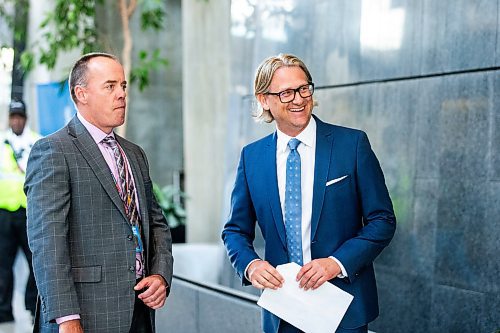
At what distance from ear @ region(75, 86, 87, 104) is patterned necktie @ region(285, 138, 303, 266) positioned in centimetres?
85

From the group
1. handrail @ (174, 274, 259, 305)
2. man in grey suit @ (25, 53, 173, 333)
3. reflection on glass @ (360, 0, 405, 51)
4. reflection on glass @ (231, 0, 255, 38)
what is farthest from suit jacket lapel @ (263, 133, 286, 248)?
reflection on glass @ (231, 0, 255, 38)

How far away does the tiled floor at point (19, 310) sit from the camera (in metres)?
6.16

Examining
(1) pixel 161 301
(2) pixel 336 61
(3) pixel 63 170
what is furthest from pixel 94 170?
(2) pixel 336 61

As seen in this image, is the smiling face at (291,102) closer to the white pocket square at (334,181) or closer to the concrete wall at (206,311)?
the white pocket square at (334,181)

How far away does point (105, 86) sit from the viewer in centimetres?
279

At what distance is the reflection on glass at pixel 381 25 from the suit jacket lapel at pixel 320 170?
6.27 feet

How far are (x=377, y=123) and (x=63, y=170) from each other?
2.43 meters

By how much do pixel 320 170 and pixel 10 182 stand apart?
4.32 m

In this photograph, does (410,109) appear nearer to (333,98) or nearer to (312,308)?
(333,98)

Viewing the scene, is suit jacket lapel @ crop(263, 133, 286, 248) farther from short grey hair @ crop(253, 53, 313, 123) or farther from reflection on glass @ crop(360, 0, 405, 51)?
reflection on glass @ crop(360, 0, 405, 51)

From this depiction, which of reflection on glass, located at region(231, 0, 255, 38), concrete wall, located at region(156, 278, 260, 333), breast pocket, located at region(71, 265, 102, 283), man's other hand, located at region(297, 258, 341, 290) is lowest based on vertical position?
concrete wall, located at region(156, 278, 260, 333)

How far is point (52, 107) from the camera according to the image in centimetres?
826

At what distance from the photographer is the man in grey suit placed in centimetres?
262

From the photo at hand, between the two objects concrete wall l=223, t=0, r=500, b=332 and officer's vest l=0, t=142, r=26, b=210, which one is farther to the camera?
officer's vest l=0, t=142, r=26, b=210
